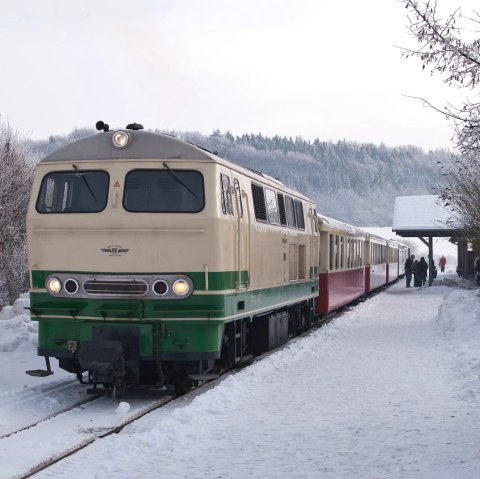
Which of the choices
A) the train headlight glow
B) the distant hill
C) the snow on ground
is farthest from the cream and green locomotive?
the distant hill

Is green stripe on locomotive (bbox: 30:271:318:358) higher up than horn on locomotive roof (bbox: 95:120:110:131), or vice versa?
horn on locomotive roof (bbox: 95:120:110:131)

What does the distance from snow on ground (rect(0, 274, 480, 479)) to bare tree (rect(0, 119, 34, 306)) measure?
12.9m

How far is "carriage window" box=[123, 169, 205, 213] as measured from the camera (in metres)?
9.82

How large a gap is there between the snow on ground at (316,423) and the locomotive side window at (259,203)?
2.35m

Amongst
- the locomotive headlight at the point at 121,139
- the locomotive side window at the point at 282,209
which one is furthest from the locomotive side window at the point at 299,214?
the locomotive headlight at the point at 121,139

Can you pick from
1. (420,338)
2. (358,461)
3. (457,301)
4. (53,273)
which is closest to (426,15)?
(358,461)

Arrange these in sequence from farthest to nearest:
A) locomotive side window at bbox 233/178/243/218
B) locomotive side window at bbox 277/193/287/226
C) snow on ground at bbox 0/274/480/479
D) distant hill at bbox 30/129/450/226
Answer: distant hill at bbox 30/129/450/226, locomotive side window at bbox 277/193/287/226, locomotive side window at bbox 233/178/243/218, snow on ground at bbox 0/274/480/479

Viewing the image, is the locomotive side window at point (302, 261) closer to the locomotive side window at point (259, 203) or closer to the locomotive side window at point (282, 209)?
the locomotive side window at point (282, 209)

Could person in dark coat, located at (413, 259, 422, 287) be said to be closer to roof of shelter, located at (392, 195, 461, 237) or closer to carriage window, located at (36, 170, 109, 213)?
roof of shelter, located at (392, 195, 461, 237)

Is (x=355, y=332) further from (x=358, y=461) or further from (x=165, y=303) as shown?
(x=358, y=461)

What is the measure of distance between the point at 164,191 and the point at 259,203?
2.73 metres

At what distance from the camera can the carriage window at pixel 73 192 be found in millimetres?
9961

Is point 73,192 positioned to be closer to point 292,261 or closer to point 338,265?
point 292,261

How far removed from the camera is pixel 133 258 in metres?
9.59
